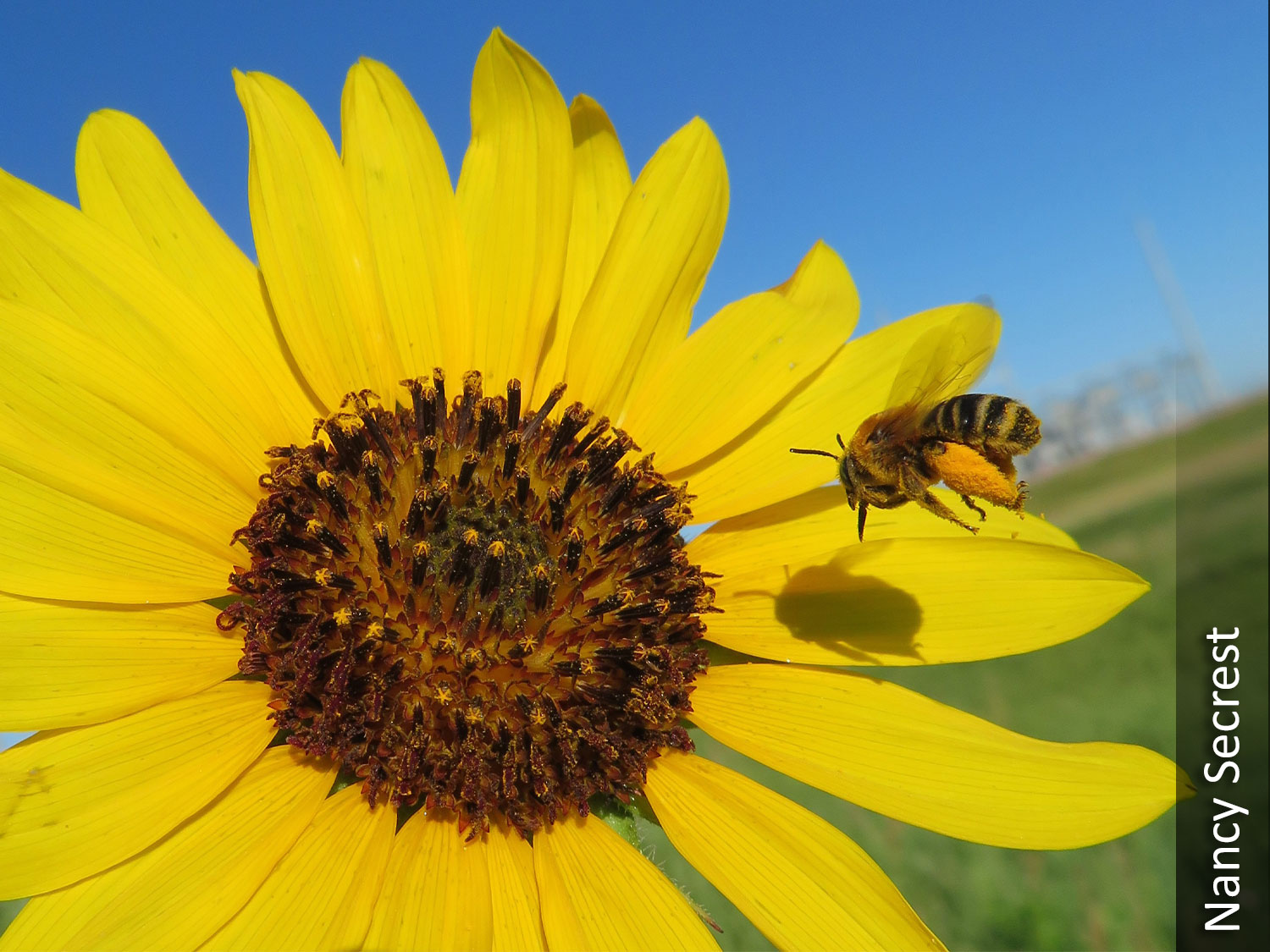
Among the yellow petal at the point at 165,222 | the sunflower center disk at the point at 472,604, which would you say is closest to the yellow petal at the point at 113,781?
the sunflower center disk at the point at 472,604

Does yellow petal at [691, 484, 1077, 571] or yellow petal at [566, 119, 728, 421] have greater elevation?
yellow petal at [566, 119, 728, 421]

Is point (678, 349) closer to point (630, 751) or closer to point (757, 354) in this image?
point (757, 354)

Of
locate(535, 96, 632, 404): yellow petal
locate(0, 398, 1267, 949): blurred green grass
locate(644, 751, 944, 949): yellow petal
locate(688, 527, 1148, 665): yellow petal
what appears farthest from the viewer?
locate(0, 398, 1267, 949): blurred green grass

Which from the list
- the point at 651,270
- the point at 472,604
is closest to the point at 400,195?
the point at 651,270

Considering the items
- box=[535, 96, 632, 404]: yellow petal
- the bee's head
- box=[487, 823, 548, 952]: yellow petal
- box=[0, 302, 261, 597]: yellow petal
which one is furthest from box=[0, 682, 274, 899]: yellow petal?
the bee's head

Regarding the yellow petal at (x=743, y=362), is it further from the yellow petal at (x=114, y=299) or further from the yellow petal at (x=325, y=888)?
the yellow petal at (x=325, y=888)

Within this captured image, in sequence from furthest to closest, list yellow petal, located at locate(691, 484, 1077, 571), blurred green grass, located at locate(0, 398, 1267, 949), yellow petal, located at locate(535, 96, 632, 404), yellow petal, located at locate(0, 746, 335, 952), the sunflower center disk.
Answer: blurred green grass, located at locate(0, 398, 1267, 949) < yellow petal, located at locate(535, 96, 632, 404) < yellow petal, located at locate(691, 484, 1077, 571) < the sunflower center disk < yellow petal, located at locate(0, 746, 335, 952)

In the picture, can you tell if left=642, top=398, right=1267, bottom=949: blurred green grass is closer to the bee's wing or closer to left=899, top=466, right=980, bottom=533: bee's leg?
left=899, top=466, right=980, bottom=533: bee's leg
